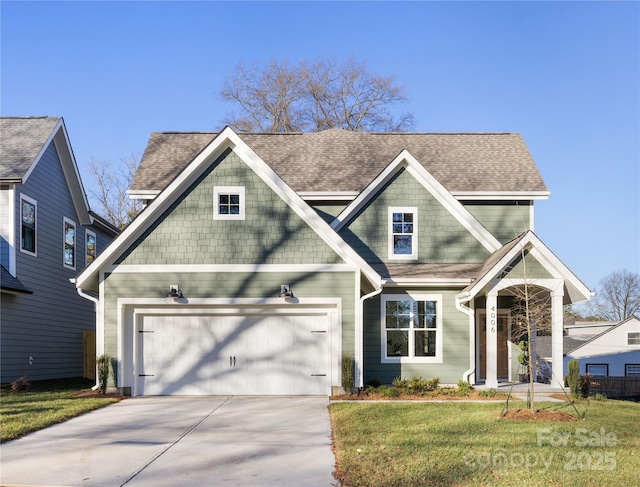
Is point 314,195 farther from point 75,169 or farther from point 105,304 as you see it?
point 75,169

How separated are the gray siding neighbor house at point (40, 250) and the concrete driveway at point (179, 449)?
22.0 feet

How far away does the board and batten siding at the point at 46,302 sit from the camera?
18750 millimetres

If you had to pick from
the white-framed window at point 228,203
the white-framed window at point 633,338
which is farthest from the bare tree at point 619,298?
the white-framed window at point 228,203

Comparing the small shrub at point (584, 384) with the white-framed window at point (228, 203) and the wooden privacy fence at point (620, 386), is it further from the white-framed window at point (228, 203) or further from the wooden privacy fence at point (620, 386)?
the wooden privacy fence at point (620, 386)

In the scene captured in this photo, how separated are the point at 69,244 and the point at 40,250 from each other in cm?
289

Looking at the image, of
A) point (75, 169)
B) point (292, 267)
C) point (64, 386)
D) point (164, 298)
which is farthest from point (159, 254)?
point (75, 169)

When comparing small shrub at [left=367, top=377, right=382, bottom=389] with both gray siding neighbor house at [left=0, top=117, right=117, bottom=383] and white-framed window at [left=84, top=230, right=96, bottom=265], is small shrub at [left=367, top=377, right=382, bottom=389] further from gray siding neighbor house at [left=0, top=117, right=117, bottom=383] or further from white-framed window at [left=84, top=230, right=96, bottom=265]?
white-framed window at [left=84, top=230, right=96, bottom=265]

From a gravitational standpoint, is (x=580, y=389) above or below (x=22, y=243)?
below

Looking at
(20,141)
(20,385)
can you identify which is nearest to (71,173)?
(20,141)

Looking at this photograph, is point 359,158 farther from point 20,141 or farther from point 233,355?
point 20,141

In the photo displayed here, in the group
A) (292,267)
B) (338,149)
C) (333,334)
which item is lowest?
(333,334)

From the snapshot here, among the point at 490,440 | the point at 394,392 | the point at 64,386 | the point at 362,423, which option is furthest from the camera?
the point at 64,386

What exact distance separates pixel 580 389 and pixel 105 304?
36.8 feet

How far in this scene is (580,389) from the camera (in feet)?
51.1
